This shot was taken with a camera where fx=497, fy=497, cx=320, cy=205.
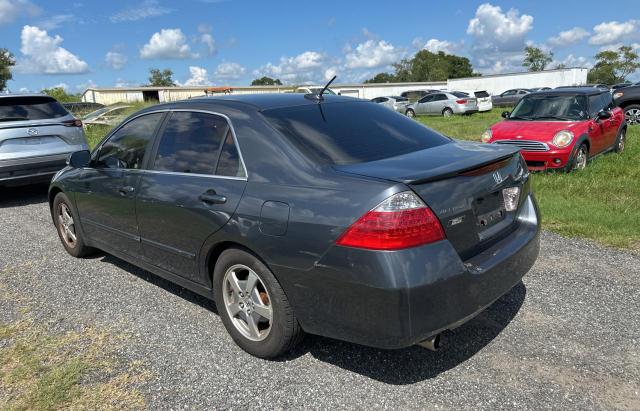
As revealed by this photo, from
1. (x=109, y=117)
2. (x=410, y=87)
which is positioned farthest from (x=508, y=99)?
(x=109, y=117)

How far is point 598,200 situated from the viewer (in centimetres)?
662

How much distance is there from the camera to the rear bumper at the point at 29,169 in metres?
7.47

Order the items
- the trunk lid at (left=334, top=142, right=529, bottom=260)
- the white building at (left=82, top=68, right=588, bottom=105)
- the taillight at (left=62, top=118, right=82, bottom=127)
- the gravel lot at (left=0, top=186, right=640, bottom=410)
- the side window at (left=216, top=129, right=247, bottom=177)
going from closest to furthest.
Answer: the trunk lid at (left=334, top=142, right=529, bottom=260)
the gravel lot at (left=0, top=186, right=640, bottom=410)
the side window at (left=216, top=129, right=247, bottom=177)
the taillight at (left=62, top=118, right=82, bottom=127)
the white building at (left=82, top=68, right=588, bottom=105)

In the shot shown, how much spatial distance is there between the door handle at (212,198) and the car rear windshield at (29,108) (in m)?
5.94

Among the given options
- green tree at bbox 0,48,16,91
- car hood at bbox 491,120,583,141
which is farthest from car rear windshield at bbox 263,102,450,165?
green tree at bbox 0,48,16,91

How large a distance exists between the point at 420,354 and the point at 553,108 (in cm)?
765

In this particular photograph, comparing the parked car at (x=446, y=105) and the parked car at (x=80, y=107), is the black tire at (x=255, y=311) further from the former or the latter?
the parked car at (x=80, y=107)

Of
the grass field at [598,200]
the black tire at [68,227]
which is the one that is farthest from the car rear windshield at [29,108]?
the grass field at [598,200]

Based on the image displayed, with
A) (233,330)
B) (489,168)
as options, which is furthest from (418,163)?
(233,330)

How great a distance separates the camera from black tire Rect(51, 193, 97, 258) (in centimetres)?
503

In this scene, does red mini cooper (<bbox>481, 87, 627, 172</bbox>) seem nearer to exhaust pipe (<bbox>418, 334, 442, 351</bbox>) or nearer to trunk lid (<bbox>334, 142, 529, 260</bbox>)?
trunk lid (<bbox>334, 142, 529, 260</bbox>)

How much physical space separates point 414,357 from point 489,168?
1256 millimetres

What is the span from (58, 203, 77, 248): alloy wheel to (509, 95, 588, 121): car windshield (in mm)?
7827

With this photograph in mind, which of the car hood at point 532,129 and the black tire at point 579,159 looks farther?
the car hood at point 532,129
